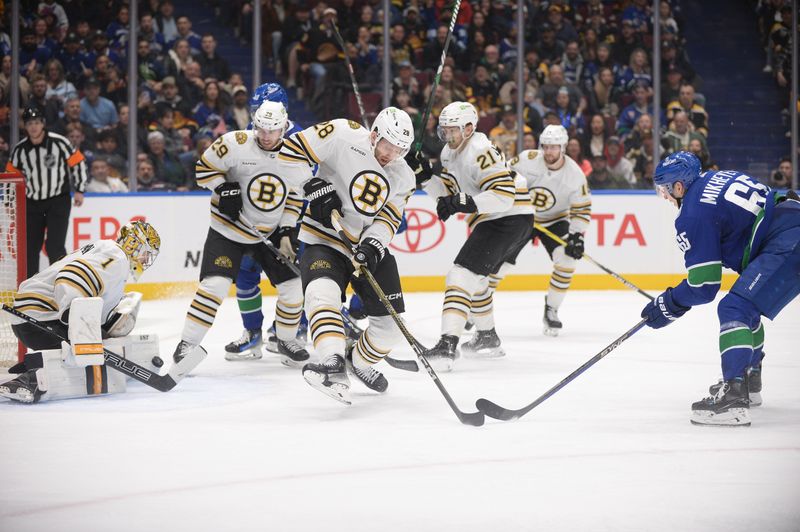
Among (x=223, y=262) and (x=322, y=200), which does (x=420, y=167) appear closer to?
(x=322, y=200)

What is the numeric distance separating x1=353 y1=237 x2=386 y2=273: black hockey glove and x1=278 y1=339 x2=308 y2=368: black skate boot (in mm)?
1154

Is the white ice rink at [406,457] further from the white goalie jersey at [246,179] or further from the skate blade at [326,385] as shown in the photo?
the white goalie jersey at [246,179]

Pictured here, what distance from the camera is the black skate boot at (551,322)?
6.17 m

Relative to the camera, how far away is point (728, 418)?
142 inches

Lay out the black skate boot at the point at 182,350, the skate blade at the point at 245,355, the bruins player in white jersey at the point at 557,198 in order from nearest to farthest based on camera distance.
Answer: the black skate boot at the point at 182,350 → the skate blade at the point at 245,355 → the bruins player in white jersey at the point at 557,198

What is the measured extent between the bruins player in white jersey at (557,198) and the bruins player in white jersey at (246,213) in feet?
6.02

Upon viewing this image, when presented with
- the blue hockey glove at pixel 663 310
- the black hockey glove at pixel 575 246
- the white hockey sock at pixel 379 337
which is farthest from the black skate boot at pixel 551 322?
the blue hockey glove at pixel 663 310

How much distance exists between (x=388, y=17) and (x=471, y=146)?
347 cm

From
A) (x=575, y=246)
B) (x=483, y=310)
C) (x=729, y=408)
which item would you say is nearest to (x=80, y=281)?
(x=483, y=310)

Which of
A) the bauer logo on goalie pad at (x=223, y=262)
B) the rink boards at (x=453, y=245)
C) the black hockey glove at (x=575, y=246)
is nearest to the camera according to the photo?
the bauer logo on goalie pad at (x=223, y=262)

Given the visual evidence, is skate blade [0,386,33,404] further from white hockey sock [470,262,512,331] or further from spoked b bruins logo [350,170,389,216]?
white hockey sock [470,262,512,331]

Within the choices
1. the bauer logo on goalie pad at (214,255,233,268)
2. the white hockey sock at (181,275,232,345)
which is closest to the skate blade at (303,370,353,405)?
the white hockey sock at (181,275,232,345)

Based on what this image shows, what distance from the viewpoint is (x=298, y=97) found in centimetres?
848

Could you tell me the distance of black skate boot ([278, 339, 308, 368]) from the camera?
5008mm
